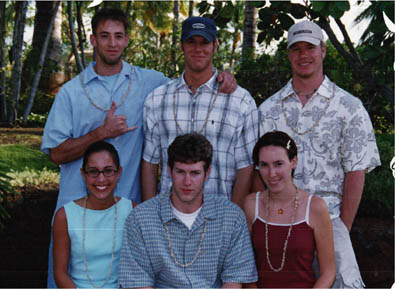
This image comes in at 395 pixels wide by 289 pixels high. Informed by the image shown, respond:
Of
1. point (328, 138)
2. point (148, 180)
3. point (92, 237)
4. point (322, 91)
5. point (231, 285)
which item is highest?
point (322, 91)

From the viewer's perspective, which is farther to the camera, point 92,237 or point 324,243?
point 92,237

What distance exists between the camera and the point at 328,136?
2.30 m

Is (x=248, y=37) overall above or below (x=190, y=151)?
above

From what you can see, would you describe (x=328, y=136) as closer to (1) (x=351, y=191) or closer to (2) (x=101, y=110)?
(1) (x=351, y=191)

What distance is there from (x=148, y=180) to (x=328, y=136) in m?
0.95

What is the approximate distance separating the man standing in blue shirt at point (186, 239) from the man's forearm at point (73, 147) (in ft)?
1.75

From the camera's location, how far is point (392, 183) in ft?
12.7

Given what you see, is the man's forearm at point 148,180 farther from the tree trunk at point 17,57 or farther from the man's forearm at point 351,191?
the tree trunk at point 17,57

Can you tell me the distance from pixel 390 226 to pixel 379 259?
0.32 meters

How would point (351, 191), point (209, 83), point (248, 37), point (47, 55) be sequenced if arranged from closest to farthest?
point (351, 191) → point (209, 83) → point (47, 55) → point (248, 37)

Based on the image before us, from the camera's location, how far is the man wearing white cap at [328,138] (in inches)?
89.8

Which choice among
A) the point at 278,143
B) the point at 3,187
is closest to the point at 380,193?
the point at 278,143

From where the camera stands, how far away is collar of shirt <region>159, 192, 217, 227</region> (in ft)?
6.80

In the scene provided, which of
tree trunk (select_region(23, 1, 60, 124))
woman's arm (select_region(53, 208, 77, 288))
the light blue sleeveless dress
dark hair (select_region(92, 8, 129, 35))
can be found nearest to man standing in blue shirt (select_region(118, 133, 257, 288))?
the light blue sleeveless dress
